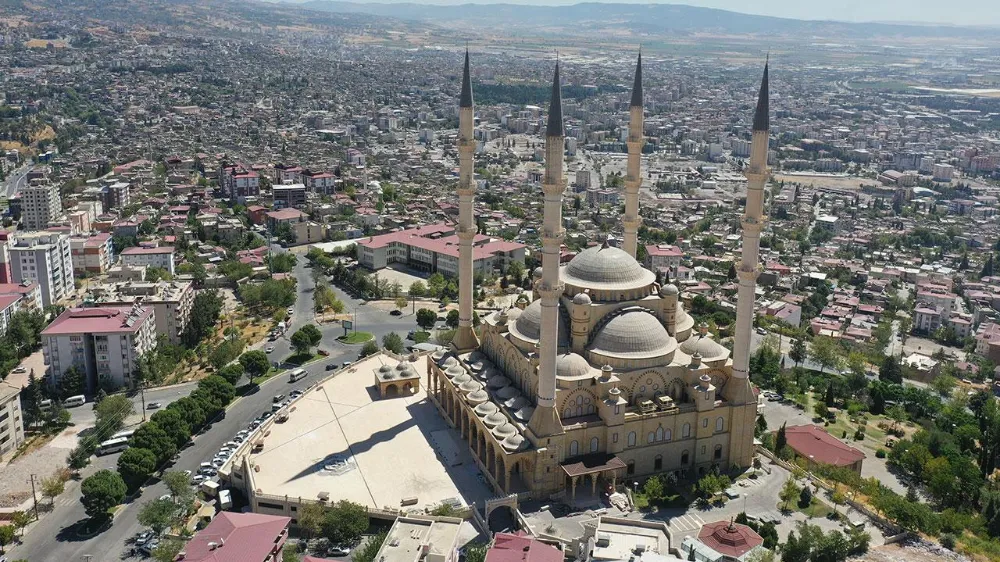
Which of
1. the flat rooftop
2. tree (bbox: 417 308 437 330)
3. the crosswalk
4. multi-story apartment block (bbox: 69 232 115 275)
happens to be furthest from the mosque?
multi-story apartment block (bbox: 69 232 115 275)

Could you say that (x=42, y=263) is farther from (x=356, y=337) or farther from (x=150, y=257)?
(x=356, y=337)

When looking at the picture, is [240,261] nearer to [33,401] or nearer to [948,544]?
[33,401]

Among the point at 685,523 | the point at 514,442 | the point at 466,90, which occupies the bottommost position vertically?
the point at 685,523

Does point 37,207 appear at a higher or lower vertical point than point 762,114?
lower

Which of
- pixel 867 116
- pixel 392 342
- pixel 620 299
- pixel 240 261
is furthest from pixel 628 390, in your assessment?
pixel 867 116

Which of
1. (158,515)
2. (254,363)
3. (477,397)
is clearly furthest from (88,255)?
(477,397)
